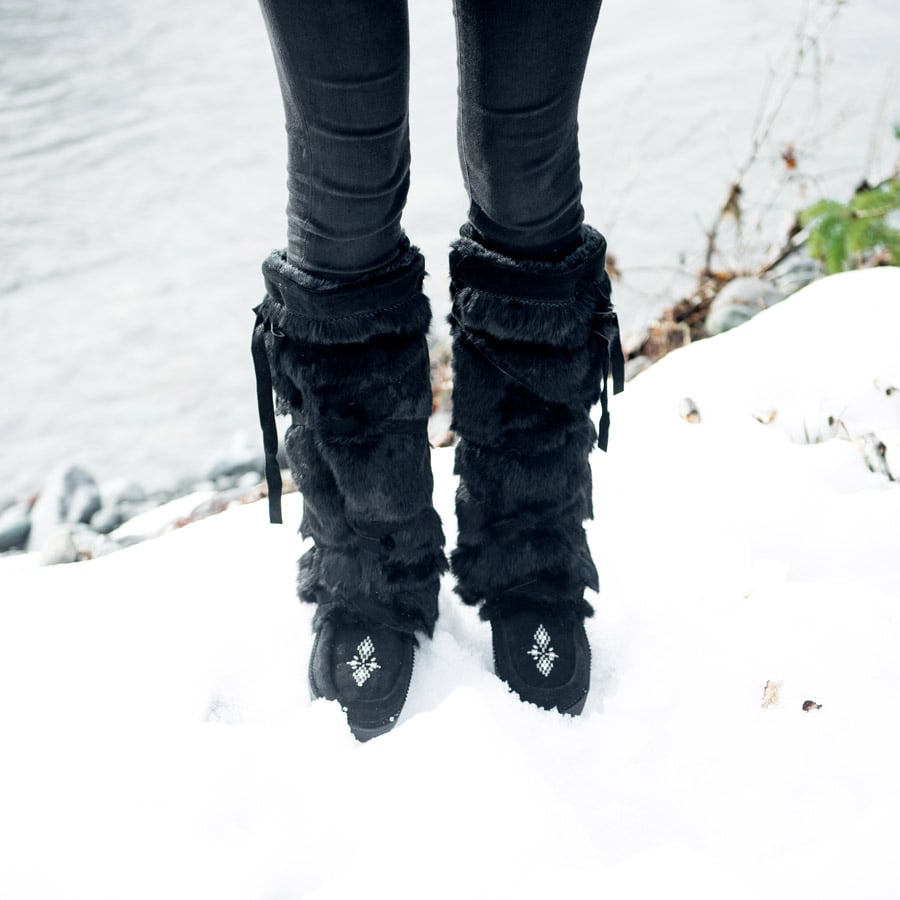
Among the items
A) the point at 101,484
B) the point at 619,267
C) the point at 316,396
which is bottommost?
the point at 101,484

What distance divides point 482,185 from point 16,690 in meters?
0.97

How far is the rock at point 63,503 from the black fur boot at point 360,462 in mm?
1121

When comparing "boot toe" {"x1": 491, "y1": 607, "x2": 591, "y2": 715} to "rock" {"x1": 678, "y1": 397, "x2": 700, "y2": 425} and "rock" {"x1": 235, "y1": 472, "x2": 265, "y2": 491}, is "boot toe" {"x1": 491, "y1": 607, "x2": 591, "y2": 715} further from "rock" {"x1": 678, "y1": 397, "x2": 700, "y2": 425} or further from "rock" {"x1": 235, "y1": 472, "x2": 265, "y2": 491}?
"rock" {"x1": 235, "y1": 472, "x2": 265, "y2": 491}

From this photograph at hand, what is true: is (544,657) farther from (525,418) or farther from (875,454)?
(875,454)

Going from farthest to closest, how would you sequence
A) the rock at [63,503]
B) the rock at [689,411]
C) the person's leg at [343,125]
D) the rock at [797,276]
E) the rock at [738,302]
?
the rock at [797,276]
the rock at [738,302]
the rock at [63,503]
the rock at [689,411]
the person's leg at [343,125]

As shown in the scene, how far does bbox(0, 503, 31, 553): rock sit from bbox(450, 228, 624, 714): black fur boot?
138cm

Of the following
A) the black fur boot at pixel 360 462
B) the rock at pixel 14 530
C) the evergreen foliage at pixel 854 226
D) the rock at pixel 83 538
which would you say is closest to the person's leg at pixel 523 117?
the black fur boot at pixel 360 462

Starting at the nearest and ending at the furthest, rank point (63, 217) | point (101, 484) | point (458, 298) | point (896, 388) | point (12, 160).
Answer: point (458, 298), point (896, 388), point (101, 484), point (63, 217), point (12, 160)

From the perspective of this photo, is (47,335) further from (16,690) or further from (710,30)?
(710,30)

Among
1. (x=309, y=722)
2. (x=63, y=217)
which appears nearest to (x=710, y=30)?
(x=63, y=217)

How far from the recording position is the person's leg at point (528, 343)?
94cm

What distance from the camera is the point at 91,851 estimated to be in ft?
3.22

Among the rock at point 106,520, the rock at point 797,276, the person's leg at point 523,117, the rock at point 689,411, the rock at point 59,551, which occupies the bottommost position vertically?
the rock at point 106,520

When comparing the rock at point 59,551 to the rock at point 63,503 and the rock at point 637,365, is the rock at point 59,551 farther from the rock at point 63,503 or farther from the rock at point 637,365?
the rock at point 637,365
